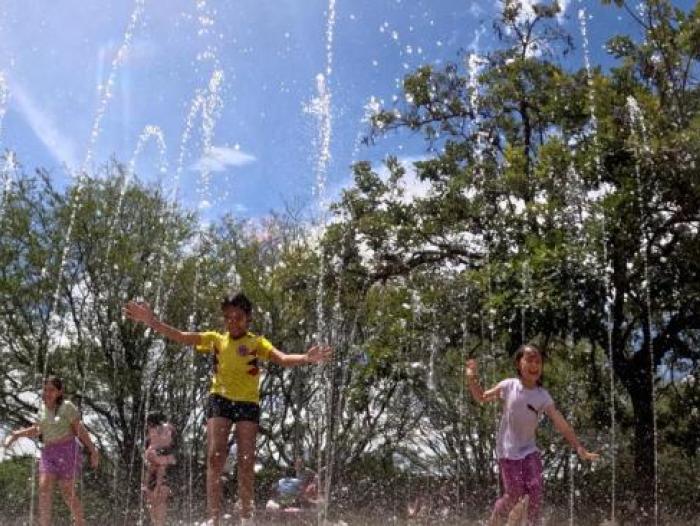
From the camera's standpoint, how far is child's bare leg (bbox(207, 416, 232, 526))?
5184mm

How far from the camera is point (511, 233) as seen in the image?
12.1m

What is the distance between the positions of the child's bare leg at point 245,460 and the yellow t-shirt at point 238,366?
0.19 metres

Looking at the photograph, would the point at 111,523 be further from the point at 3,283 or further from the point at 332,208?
the point at 332,208

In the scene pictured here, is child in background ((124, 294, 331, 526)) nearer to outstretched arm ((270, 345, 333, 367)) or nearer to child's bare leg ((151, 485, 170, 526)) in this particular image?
outstretched arm ((270, 345, 333, 367))

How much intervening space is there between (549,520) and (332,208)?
6.70 m

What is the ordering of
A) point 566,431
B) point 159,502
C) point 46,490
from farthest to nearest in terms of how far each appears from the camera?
point 159,502, point 46,490, point 566,431

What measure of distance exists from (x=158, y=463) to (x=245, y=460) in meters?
4.16

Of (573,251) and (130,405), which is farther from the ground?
(573,251)

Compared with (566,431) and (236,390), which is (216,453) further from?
(566,431)

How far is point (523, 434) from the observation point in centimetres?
536

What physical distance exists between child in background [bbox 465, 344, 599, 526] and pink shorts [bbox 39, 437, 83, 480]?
3.65m

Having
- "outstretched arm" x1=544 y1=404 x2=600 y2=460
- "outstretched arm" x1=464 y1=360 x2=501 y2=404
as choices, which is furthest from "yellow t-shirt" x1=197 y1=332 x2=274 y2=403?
"outstretched arm" x1=544 y1=404 x2=600 y2=460

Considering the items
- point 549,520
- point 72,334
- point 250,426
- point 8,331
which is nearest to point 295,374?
point 72,334

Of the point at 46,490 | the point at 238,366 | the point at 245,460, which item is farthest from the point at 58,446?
the point at 238,366
